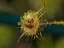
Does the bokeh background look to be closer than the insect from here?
No

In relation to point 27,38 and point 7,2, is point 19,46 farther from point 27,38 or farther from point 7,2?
point 7,2

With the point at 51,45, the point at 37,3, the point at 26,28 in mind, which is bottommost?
the point at 51,45

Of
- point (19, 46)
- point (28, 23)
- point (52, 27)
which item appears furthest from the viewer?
point (19, 46)

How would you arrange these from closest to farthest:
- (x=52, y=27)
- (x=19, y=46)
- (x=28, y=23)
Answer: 1. (x=28, y=23)
2. (x=52, y=27)
3. (x=19, y=46)

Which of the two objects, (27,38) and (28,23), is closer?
(28,23)

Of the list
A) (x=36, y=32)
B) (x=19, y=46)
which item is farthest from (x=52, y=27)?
(x=19, y=46)

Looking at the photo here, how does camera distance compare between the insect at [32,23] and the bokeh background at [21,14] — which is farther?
the bokeh background at [21,14]

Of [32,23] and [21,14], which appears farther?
[21,14]

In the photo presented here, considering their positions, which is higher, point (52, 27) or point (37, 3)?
point (37, 3)
